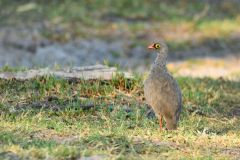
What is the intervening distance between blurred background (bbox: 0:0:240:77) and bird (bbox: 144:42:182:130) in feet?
21.4

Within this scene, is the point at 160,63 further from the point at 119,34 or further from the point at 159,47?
the point at 119,34

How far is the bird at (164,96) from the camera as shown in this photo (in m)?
8.27

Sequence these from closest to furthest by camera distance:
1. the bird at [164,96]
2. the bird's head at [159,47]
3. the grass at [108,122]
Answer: the grass at [108,122], the bird at [164,96], the bird's head at [159,47]

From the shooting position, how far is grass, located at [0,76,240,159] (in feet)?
23.3

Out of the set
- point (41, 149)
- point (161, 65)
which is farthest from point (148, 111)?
point (41, 149)

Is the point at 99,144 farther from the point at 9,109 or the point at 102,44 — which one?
the point at 102,44

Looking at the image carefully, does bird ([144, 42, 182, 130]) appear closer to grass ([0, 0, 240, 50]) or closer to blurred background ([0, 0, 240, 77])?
blurred background ([0, 0, 240, 77])

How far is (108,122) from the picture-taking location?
344 inches

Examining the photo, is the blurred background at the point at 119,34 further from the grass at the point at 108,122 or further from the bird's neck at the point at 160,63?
the bird's neck at the point at 160,63

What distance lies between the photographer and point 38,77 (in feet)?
33.5

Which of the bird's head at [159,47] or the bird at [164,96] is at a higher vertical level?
the bird's head at [159,47]

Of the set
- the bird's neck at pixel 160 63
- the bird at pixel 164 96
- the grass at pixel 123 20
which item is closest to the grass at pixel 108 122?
the bird at pixel 164 96

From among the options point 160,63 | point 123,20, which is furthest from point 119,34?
point 160,63

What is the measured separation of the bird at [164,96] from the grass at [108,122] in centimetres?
17
